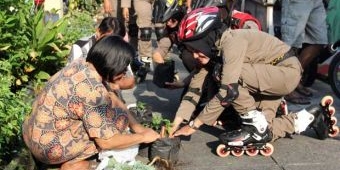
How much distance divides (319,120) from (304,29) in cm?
184

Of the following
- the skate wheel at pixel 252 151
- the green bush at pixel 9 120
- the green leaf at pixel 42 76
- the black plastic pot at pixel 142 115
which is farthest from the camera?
the green leaf at pixel 42 76

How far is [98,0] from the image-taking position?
14.2 meters

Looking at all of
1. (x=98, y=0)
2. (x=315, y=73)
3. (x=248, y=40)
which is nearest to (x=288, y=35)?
(x=315, y=73)

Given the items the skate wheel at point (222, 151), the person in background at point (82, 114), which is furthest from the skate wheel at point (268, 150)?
the person in background at point (82, 114)

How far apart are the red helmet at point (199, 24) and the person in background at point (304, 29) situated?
197 cm

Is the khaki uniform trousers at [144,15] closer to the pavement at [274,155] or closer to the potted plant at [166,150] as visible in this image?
the pavement at [274,155]

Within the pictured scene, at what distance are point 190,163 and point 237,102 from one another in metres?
0.65

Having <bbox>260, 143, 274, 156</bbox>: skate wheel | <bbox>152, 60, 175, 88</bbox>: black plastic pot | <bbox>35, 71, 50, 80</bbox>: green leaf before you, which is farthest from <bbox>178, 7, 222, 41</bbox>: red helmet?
<bbox>35, 71, 50, 80</bbox>: green leaf

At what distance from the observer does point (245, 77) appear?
16.7 ft

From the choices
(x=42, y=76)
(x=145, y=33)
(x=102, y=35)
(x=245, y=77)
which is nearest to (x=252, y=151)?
(x=245, y=77)

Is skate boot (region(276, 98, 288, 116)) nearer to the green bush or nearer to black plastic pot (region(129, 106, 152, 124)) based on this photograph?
black plastic pot (region(129, 106, 152, 124))

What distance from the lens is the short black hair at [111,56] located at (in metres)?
4.00

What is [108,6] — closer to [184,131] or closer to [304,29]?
[304,29]

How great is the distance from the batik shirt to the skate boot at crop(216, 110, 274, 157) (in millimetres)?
1148
